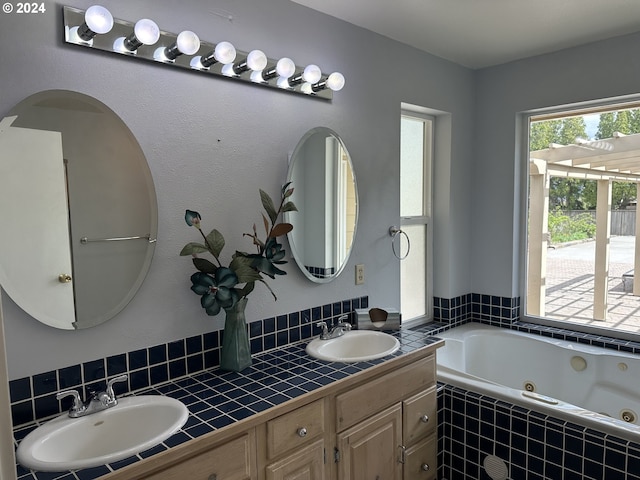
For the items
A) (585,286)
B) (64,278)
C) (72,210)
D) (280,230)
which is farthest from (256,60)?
(585,286)

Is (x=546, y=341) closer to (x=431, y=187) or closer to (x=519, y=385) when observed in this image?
(x=519, y=385)

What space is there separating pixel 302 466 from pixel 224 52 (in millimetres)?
1601

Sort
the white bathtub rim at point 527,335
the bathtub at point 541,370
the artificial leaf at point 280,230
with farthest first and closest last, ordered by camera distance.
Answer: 1. the white bathtub rim at point 527,335
2. the bathtub at point 541,370
3. the artificial leaf at point 280,230

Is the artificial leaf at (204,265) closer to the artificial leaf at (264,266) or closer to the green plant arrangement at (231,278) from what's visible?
the green plant arrangement at (231,278)

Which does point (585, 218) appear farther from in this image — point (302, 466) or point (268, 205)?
point (302, 466)

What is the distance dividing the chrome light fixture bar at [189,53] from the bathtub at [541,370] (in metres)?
1.66

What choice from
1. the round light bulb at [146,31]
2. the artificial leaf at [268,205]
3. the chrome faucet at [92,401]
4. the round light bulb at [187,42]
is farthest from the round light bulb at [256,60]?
the chrome faucet at [92,401]

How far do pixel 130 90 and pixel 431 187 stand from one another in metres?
2.16

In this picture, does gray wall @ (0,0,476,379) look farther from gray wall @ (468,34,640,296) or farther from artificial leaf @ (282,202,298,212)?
gray wall @ (468,34,640,296)

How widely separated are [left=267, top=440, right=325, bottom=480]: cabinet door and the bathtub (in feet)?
3.06

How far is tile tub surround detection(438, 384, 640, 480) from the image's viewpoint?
1.89 metres

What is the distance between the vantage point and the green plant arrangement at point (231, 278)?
1789 millimetres

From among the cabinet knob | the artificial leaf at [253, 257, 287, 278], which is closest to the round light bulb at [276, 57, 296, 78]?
the artificial leaf at [253, 257, 287, 278]

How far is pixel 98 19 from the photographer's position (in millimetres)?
1509
